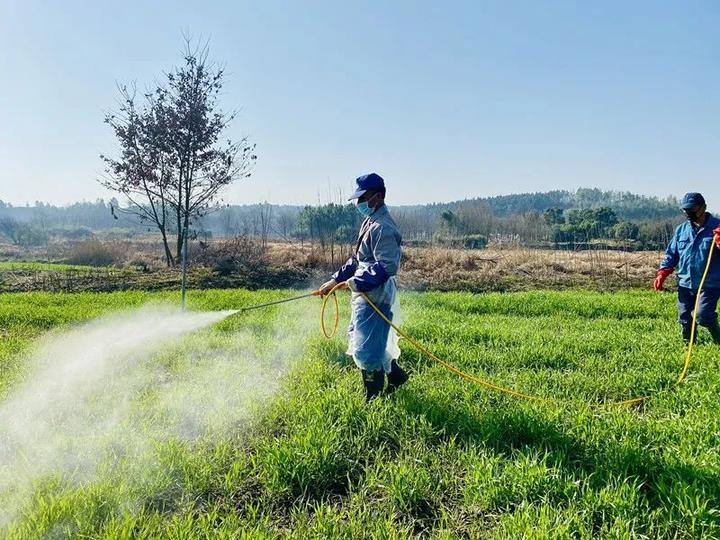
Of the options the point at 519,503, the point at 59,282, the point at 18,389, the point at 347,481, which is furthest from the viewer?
the point at 59,282

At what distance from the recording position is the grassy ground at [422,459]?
2.70 metres

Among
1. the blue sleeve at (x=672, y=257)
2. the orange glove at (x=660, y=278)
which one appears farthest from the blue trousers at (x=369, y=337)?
the blue sleeve at (x=672, y=257)

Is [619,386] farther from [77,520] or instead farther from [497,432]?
[77,520]

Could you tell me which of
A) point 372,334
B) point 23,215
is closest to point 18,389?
point 372,334

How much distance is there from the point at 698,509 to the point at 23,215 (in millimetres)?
177663

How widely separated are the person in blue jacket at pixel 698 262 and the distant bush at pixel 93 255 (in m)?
24.8

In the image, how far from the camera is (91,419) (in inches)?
→ 161

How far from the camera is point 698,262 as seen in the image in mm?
5965

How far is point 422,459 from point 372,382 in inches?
43.7

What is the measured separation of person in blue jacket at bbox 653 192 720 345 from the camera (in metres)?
5.87

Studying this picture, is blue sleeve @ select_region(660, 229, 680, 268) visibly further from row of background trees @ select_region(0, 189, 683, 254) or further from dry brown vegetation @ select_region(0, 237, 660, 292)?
row of background trees @ select_region(0, 189, 683, 254)

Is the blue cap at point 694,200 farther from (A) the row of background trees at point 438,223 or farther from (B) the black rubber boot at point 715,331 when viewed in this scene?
(A) the row of background trees at point 438,223

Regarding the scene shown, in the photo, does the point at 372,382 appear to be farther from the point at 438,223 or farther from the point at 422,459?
the point at 438,223

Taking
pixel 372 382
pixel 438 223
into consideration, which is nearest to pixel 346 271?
pixel 372 382
